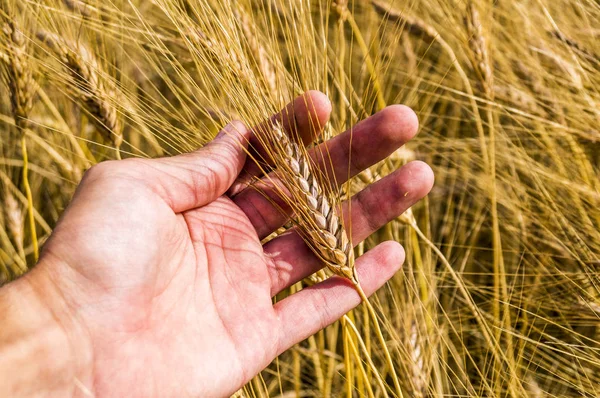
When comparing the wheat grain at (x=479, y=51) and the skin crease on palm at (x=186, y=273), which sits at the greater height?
the wheat grain at (x=479, y=51)

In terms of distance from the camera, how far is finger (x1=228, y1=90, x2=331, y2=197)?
3.98 feet

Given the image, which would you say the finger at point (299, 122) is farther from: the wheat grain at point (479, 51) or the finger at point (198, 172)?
the wheat grain at point (479, 51)

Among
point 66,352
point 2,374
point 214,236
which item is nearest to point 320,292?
point 214,236

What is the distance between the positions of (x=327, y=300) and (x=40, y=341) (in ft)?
1.76

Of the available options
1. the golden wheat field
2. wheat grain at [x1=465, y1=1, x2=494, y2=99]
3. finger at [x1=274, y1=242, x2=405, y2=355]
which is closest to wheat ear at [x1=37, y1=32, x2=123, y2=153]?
the golden wheat field

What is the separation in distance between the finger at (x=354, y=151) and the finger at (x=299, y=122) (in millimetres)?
31

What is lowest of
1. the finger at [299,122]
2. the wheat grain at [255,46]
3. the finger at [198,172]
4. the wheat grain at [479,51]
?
the finger at [198,172]

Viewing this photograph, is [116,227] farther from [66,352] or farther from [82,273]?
[66,352]

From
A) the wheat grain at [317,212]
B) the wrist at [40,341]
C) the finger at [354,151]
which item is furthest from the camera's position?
the finger at [354,151]

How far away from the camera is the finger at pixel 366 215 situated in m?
1.35

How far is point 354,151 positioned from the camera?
1365mm

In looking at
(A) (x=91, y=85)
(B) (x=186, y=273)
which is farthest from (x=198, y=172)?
(A) (x=91, y=85)

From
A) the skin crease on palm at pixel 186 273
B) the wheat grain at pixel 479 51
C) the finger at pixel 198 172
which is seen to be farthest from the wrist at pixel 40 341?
the wheat grain at pixel 479 51

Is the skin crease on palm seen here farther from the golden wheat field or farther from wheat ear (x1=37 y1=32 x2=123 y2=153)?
wheat ear (x1=37 y1=32 x2=123 y2=153)
